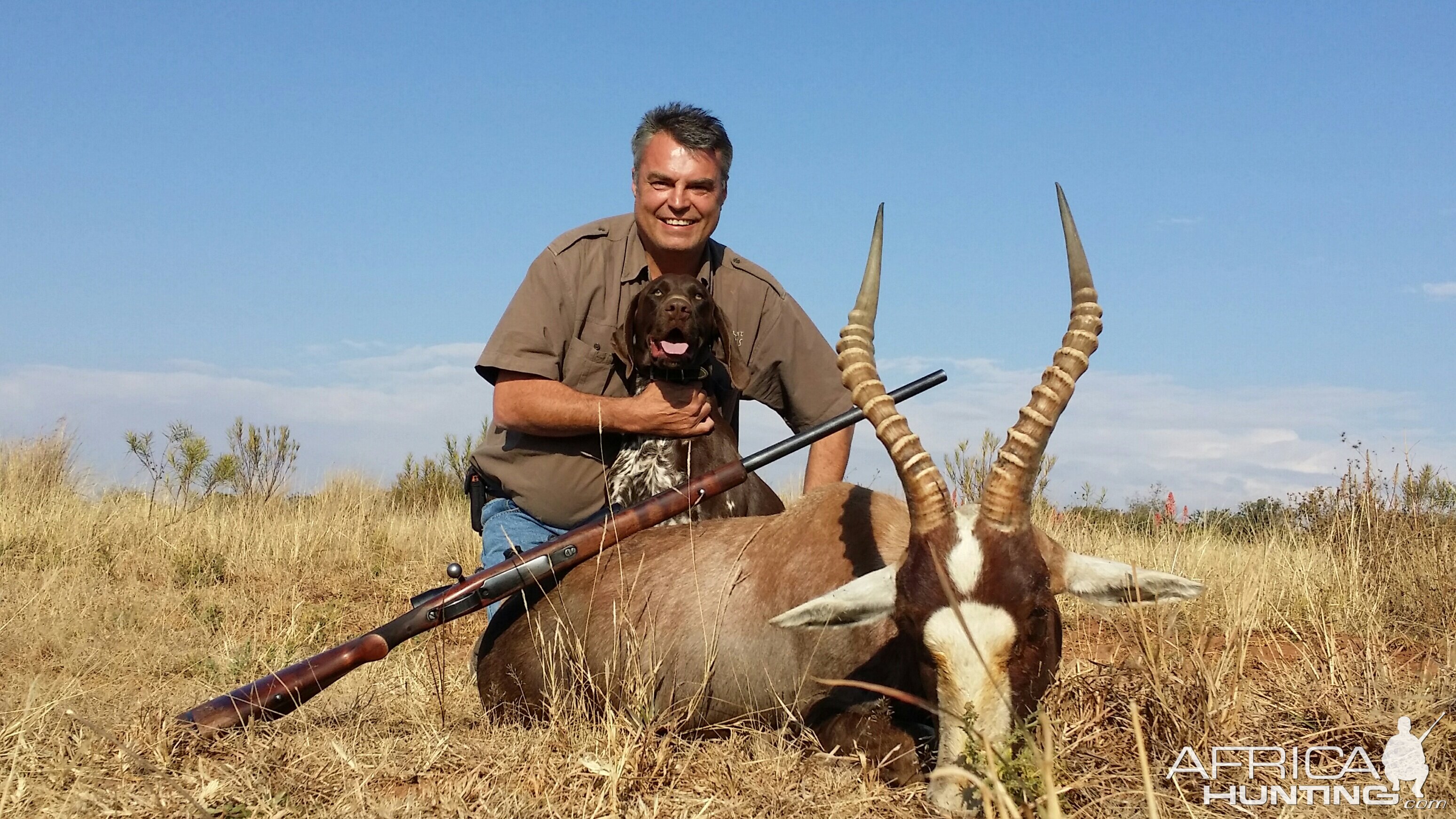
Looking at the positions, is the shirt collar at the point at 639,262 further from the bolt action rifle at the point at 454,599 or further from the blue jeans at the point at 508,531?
the bolt action rifle at the point at 454,599

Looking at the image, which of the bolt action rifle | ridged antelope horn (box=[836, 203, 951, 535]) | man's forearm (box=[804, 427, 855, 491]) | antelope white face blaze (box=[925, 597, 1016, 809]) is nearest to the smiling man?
man's forearm (box=[804, 427, 855, 491])

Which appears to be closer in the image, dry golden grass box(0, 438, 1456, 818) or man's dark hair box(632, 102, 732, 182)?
dry golden grass box(0, 438, 1456, 818)

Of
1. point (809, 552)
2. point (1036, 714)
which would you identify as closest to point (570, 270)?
point (809, 552)

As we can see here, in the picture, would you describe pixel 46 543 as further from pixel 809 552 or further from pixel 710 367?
pixel 809 552

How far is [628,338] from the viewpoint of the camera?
5.97 metres

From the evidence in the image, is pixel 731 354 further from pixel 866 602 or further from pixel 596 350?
pixel 866 602

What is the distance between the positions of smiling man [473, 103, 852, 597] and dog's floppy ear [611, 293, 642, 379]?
45 mm

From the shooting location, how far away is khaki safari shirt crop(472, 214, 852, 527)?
18.7 ft

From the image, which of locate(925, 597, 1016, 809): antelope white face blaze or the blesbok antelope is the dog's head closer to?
the blesbok antelope

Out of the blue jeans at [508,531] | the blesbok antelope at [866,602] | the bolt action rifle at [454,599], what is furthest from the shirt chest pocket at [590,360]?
the blesbok antelope at [866,602]

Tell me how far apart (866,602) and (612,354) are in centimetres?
292

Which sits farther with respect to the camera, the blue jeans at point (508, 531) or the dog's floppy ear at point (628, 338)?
the dog's floppy ear at point (628, 338)

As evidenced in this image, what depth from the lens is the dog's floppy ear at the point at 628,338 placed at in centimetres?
592

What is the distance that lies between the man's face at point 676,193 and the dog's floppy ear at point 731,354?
1.42ft
